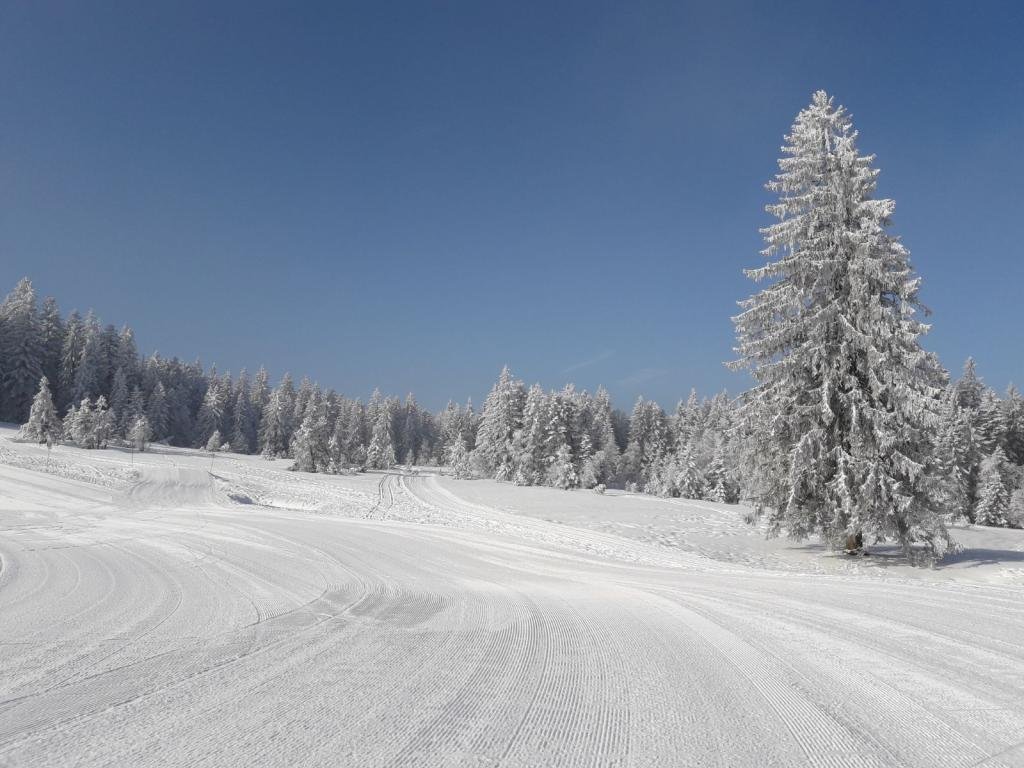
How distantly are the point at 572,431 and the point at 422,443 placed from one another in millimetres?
65145

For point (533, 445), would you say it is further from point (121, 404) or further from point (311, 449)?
point (121, 404)

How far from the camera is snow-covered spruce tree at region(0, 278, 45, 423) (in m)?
57.9

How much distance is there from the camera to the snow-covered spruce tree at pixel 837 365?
472 inches

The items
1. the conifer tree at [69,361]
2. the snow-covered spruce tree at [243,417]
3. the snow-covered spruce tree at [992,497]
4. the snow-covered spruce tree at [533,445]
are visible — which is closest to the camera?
the snow-covered spruce tree at [992,497]

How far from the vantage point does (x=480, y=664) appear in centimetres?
340

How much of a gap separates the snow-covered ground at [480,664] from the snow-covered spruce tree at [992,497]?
44.7 meters

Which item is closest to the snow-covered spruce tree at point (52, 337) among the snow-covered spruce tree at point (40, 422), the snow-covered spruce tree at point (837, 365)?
the snow-covered spruce tree at point (40, 422)

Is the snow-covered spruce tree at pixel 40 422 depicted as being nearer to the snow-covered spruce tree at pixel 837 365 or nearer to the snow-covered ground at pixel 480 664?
the snow-covered ground at pixel 480 664

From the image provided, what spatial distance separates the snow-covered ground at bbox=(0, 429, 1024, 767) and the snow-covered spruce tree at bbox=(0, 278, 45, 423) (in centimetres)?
6701

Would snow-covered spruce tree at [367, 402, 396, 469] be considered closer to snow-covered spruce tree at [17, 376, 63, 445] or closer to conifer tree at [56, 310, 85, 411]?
conifer tree at [56, 310, 85, 411]

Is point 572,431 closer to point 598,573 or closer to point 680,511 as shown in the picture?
point 680,511

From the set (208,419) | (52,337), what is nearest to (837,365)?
(52,337)

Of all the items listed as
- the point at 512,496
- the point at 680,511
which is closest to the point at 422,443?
the point at 512,496

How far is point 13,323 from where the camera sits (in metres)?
58.4
